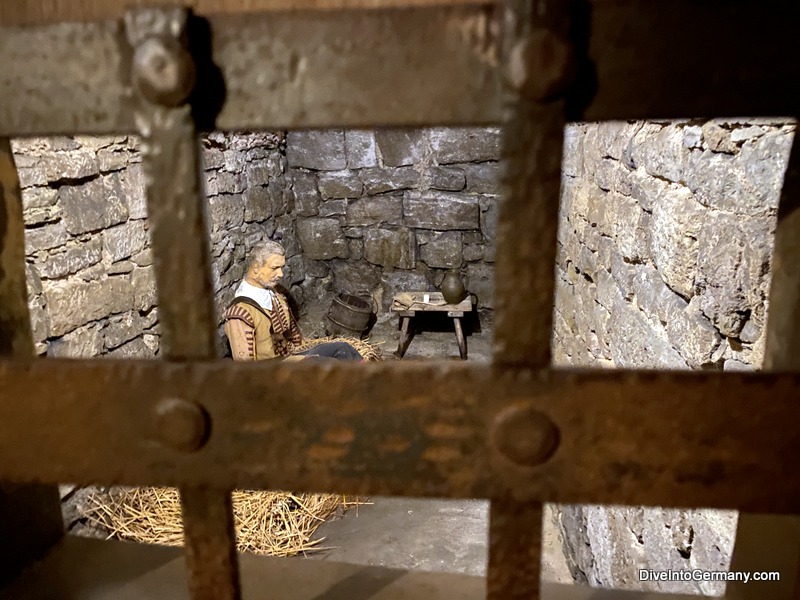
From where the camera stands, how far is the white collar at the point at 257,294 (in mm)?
3117

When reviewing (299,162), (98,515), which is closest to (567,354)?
(98,515)

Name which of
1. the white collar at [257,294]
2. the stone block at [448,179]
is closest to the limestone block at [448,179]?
the stone block at [448,179]

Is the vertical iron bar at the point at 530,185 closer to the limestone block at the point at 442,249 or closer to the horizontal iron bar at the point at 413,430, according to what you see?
the horizontal iron bar at the point at 413,430

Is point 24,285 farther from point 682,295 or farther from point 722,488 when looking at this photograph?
point 682,295

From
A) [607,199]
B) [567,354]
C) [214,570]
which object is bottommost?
[567,354]

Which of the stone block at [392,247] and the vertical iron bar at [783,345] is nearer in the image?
the vertical iron bar at [783,345]

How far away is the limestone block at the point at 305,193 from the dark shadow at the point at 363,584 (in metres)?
4.27

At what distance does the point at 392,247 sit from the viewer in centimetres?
471

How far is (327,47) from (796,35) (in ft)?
0.97

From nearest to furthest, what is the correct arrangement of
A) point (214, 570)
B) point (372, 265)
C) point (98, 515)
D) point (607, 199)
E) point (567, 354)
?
1. point (214, 570)
2. point (607, 199)
3. point (98, 515)
4. point (567, 354)
5. point (372, 265)

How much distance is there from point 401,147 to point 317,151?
667 millimetres

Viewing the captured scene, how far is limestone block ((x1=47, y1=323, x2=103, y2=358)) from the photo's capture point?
2.01m

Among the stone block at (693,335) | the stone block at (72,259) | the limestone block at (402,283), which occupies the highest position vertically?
the stone block at (72,259)

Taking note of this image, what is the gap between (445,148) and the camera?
177 inches
